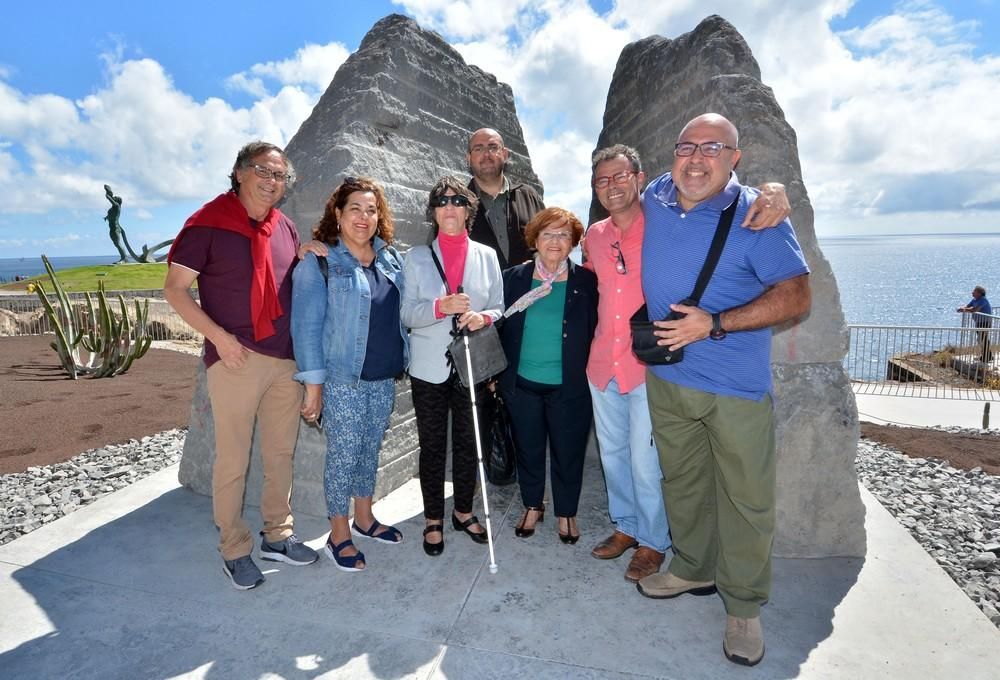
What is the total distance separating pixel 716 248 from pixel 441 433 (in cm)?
174

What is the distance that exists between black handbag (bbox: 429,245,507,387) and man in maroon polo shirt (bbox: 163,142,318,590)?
2.75 feet

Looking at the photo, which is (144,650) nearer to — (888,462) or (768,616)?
(768,616)

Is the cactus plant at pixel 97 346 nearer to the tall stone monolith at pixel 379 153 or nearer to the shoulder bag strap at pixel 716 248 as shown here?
the tall stone monolith at pixel 379 153

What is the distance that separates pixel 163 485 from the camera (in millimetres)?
4293

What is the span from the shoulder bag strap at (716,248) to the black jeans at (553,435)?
1.00 m

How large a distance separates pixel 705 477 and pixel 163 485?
3.78 meters

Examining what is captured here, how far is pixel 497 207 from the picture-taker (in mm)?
3889

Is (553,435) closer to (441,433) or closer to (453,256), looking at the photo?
(441,433)

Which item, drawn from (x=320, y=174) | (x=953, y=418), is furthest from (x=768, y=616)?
(x=953, y=418)

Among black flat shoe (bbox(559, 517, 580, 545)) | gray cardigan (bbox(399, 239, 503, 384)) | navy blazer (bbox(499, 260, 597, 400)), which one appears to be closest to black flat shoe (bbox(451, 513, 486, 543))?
black flat shoe (bbox(559, 517, 580, 545))

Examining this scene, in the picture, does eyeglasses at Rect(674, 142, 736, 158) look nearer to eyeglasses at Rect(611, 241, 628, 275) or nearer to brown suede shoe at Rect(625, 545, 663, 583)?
eyeglasses at Rect(611, 241, 628, 275)

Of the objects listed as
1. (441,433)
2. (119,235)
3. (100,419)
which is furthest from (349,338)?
(119,235)

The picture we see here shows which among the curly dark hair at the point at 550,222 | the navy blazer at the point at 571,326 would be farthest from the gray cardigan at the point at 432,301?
the curly dark hair at the point at 550,222

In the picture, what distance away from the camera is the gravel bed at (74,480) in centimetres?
400
